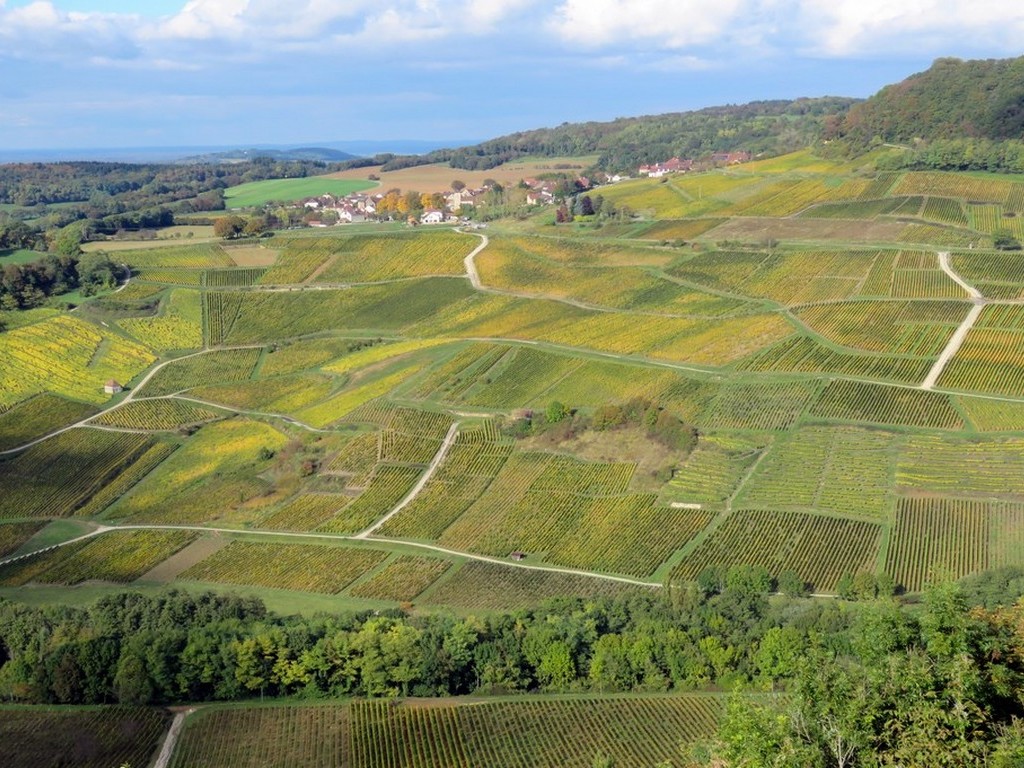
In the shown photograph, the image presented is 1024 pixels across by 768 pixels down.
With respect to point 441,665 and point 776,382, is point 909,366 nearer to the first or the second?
point 776,382

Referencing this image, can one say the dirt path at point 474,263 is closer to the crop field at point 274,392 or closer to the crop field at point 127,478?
the crop field at point 274,392

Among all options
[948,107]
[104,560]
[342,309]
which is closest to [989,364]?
[104,560]

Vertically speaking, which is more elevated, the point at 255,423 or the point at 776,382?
the point at 776,382

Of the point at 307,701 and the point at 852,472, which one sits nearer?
the point at 307,701

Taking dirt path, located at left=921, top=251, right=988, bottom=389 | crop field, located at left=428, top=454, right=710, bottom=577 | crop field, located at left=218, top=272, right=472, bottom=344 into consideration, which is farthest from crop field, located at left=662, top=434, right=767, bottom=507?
crop field, located at left=218, top=272, right=472, bottom=344

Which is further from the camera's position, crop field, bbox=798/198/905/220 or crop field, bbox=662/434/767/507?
crop field, bbox=798/198/905/220

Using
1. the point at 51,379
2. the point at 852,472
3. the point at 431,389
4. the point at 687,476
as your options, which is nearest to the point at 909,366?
the point at 852,472

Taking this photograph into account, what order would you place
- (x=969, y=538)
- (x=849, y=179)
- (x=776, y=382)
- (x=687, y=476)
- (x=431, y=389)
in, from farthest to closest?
(x=849, y=179), (x=431, y=389), (x=776, y=382), (x=687, y=476), (x=969, y=538)

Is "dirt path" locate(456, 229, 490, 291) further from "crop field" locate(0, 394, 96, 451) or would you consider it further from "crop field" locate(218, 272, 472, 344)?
"crop field" locate(0, 394, 96, 451)
